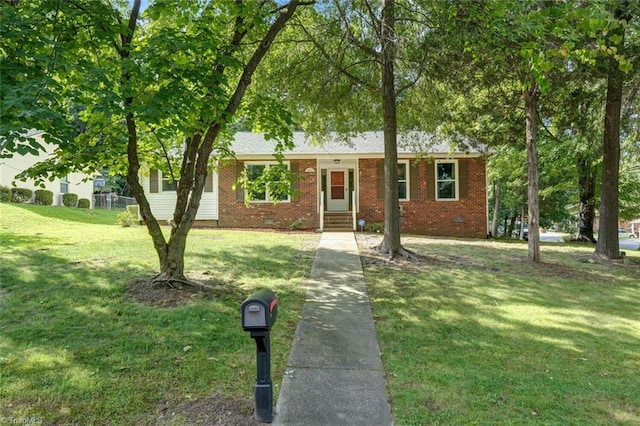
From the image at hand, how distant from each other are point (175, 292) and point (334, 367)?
2938 mm

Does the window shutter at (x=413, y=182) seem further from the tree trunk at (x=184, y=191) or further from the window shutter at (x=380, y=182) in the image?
the tree trunk at (x=184, y=191)

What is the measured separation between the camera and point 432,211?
55.8 feet

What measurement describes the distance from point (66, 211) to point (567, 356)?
65.8 ft

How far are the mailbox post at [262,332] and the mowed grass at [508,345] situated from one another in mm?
939

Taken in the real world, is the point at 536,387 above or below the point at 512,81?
below

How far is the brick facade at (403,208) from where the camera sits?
17.0 m

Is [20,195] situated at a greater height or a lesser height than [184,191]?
greater

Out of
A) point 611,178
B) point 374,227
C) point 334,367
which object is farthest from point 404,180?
point 334,367

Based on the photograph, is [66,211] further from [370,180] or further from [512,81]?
[512,81]

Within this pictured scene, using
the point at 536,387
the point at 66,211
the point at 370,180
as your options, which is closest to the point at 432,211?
the point at 370,180

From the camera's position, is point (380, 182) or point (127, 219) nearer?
point (127, 219)

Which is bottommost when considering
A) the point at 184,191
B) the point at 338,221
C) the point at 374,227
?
the point at 374,227

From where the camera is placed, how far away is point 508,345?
4.34 m

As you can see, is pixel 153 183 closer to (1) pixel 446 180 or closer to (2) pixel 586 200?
(1) pixel 446 180
